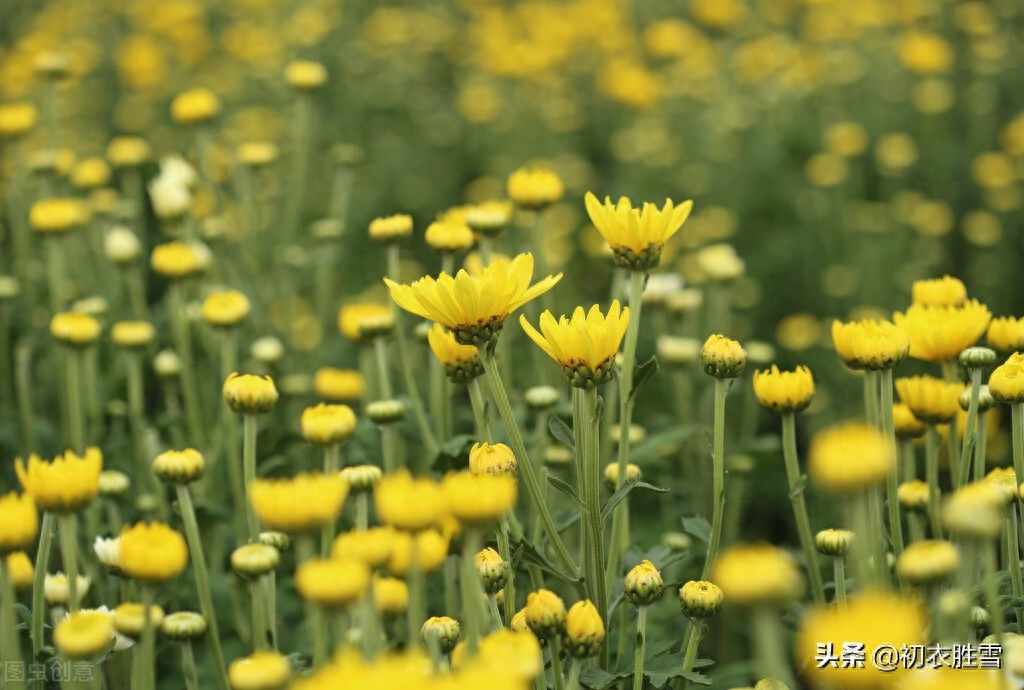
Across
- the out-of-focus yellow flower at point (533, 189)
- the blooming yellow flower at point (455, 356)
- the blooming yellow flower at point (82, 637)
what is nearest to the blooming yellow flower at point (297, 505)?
the blooming yellow flower at point (82, 637)

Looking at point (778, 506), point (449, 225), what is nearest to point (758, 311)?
point (778, 506)

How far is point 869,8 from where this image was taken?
595 centimetres

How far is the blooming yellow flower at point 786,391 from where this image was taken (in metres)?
1.80

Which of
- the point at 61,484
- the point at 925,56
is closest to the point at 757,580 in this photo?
the point at 61,484

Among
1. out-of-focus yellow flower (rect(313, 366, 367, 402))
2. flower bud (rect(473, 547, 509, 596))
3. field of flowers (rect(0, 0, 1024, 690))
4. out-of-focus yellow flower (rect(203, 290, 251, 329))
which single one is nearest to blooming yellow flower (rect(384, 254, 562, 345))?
field of flowers (rect(0, 0, 1024, 690))

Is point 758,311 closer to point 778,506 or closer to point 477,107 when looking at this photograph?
point 778,506

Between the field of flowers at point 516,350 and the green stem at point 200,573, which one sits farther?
the green stem at point 200,573

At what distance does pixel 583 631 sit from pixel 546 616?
5 cm

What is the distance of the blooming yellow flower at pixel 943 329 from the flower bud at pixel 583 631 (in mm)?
814

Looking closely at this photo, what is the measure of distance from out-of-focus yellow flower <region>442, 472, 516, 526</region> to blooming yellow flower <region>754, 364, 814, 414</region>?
653 mm

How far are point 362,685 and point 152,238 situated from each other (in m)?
4.04

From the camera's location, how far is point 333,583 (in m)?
1.20

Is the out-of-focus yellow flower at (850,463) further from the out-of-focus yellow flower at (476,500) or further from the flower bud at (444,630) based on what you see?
the flower bud at (444,630)

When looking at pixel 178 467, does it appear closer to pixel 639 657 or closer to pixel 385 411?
pixel 385 411
